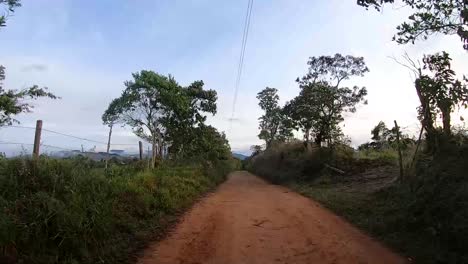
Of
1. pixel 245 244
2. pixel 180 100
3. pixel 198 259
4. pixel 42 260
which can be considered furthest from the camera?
pixel 180 100

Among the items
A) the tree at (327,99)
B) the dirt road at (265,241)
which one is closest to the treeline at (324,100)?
the tree at (327,99)

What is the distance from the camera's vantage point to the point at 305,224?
1087cm

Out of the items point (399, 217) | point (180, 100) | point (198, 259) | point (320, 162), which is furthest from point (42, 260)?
point (320, 162)

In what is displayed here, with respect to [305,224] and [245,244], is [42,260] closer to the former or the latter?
[245,244]

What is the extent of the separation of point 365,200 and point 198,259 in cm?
806

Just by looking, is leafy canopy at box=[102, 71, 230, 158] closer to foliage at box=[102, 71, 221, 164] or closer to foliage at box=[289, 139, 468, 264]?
foliage at box=[102, 71, 221, 164]

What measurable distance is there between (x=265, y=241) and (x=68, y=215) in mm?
3917

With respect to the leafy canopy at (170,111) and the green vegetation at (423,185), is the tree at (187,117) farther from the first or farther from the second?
the green vegetation at (423,185)

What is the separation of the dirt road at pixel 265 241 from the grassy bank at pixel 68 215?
2.66 ft

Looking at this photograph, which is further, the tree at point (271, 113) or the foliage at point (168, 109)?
the tree at point (271, 113)

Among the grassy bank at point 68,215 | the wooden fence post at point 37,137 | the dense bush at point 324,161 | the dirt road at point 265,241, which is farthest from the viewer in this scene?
the dense bush at point 324,161

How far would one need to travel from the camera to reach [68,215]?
7402 millimetres

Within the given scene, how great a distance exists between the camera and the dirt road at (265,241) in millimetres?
7594

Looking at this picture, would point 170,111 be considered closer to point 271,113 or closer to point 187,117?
point 187,117
